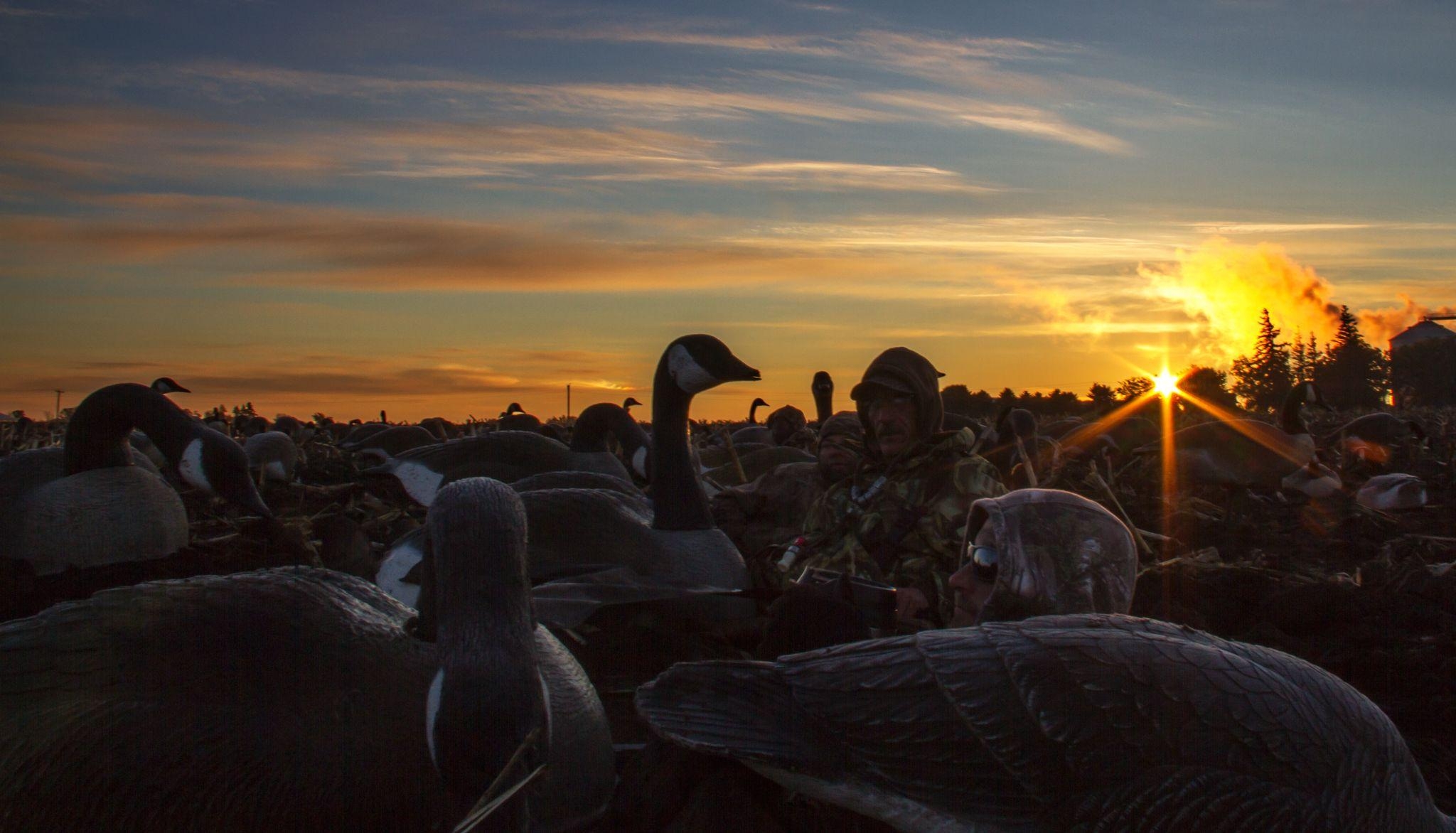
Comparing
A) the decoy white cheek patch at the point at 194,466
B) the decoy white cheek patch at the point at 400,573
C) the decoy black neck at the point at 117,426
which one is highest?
the decoy black neck at the point at 117,426

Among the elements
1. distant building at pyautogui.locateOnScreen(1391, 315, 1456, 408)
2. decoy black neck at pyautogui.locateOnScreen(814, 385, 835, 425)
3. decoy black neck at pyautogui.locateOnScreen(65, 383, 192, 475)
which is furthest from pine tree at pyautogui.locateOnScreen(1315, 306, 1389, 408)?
decoy black neck at pyautogui.locateOnScreen(65, 383, 192, 475)

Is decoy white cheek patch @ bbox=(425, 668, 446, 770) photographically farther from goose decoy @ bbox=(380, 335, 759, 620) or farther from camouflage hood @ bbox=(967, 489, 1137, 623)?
goose decoy @ bbox=(380, 335, 759, 620)

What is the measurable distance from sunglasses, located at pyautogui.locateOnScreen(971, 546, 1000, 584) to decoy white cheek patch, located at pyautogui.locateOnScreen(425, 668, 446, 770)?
7.71 feet

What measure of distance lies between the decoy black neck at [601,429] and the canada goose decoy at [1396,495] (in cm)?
938

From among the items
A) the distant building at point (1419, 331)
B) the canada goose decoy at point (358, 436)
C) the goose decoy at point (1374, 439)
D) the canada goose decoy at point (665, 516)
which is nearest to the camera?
the canada goose decoy at point (665, 516)

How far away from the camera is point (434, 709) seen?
3.58 metres

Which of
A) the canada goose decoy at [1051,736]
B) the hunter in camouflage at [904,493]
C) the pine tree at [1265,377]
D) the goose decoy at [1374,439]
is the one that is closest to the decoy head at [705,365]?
the hunter in camouflage at [904,493]

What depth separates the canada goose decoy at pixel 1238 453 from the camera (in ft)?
54.6

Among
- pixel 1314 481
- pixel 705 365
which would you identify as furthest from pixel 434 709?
pixel 1314 481

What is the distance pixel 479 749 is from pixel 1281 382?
44860 millimetres

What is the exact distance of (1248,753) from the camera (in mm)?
3682

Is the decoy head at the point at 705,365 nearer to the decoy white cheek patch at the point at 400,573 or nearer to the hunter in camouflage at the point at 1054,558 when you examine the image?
the decoy white cheek patch at the point at 400,573

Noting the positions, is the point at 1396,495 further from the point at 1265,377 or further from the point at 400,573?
the point at 1265,377

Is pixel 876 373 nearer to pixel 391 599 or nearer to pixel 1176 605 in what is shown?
pixel 1176 605
